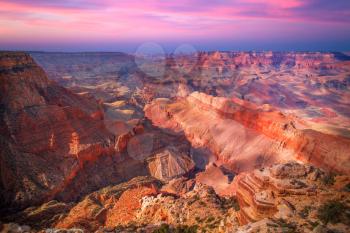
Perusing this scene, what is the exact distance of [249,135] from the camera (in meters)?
62.4

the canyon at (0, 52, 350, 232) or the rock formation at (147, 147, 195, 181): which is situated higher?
the canyon at (0, 52, 350, 232)

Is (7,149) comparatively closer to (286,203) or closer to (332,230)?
(286,203)

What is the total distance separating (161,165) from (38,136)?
1883cm

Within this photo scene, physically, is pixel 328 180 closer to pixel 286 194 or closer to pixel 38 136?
pixel 286 194


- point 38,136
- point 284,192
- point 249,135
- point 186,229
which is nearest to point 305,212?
point 284,192

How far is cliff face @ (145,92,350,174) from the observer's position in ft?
151

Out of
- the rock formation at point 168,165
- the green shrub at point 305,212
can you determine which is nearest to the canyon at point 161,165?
the green shrub at point 305,212

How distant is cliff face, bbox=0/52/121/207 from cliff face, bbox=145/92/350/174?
76.9ft

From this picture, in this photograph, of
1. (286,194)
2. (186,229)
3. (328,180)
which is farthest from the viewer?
(186,229)

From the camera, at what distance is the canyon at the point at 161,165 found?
20078 mm

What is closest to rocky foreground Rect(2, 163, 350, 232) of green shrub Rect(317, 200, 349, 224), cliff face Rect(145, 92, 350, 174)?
green shrub Rect(317, 200, 349, 224)

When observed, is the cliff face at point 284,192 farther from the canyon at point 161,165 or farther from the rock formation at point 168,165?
the rock formation at point 168,165

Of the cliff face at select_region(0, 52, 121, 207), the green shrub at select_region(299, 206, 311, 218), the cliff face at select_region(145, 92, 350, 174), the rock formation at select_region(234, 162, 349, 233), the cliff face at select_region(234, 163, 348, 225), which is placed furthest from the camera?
the cliff face at select_region(145, 92, 350, 174)

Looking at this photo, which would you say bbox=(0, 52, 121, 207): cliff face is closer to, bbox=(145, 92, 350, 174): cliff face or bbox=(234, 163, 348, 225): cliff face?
bbox=(145, 92, 350, 174): cliff face
